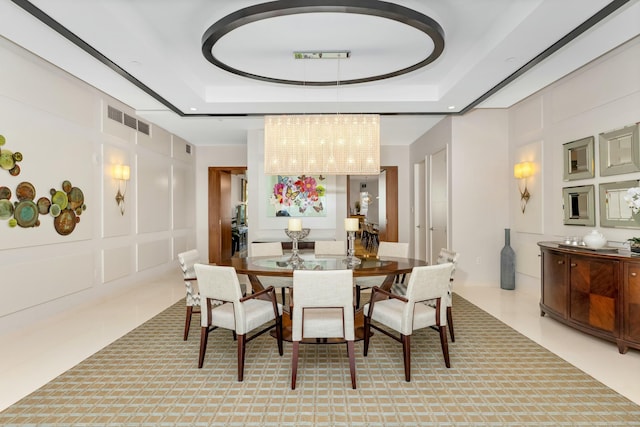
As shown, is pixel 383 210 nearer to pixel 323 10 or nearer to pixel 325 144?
pixel 325 144

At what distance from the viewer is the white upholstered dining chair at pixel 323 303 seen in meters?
2.50

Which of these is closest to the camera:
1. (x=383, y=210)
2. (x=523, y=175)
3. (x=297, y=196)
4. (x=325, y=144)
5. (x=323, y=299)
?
(x=323, y=299)

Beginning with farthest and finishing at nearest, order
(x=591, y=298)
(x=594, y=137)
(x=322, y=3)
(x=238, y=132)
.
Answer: (x=238, y=132) → (x=594, y=137) → (x=591, y=298) → (x=322, y=3)

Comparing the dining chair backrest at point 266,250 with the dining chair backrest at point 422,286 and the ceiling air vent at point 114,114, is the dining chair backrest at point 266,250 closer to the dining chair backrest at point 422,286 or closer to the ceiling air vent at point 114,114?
the dining chair backrest at point 422,286

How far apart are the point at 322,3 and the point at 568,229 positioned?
3855 millimetres

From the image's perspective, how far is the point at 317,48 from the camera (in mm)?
3861

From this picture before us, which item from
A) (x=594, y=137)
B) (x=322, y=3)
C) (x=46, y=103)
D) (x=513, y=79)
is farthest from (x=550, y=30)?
(x=46, y=103)

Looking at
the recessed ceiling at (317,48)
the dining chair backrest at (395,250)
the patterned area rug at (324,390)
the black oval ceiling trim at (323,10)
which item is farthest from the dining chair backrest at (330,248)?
the black oval ceiling trim at (323,10)

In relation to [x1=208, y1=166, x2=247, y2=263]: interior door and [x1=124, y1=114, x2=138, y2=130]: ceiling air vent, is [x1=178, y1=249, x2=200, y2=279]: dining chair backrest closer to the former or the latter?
[x1=124, y1=114, x2=138, y2=130]: ceiling air vent

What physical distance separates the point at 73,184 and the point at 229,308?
3055 millimetres

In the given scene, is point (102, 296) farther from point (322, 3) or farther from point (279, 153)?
point (322, 3)

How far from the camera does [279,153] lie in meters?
4.24

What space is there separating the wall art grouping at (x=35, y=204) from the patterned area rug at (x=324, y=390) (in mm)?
1743

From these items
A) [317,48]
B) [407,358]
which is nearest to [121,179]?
[317,48]
